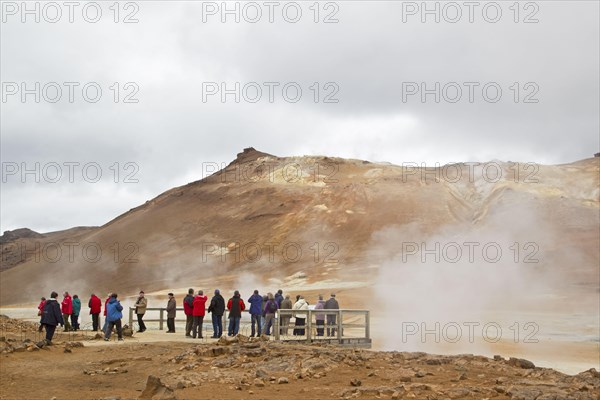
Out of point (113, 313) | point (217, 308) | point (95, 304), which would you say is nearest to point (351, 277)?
point (95, 304)

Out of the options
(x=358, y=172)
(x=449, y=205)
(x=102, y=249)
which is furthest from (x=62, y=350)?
(x=358, y=172)

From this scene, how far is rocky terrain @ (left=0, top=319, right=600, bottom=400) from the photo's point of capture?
10.3 m

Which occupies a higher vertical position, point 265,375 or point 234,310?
point 234,310

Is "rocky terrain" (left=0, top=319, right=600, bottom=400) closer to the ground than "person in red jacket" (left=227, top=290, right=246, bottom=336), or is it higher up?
closer to the ground

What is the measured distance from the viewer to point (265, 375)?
1160cm

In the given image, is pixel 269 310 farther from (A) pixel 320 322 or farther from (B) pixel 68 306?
(B) pixel 68 306

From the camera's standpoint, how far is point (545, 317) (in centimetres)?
3666

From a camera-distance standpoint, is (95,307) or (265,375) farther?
(95,307)

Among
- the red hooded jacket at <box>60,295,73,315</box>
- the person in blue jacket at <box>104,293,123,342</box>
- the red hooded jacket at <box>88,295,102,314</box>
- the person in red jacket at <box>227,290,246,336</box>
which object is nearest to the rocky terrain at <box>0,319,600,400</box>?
the person in blue jacket at <box>104,293,123,342</box>

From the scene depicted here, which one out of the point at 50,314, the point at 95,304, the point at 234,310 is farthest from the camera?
the point at 95,304

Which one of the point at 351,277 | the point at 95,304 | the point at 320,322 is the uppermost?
the point at 95,304

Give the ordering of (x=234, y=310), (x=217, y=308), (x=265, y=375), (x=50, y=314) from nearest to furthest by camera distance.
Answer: (x=265, y=375)
(x=50, y=314)
(x=234, y=310)
(x=217, y=308)

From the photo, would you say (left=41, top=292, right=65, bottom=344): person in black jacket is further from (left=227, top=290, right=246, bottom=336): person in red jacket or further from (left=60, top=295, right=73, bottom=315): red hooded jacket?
(left=60, top=295, right=73, bottom=315): red hooded jacket

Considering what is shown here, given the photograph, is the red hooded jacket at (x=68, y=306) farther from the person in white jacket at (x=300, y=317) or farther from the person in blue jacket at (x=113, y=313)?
the person in white jacket at (x=300, y=317)
